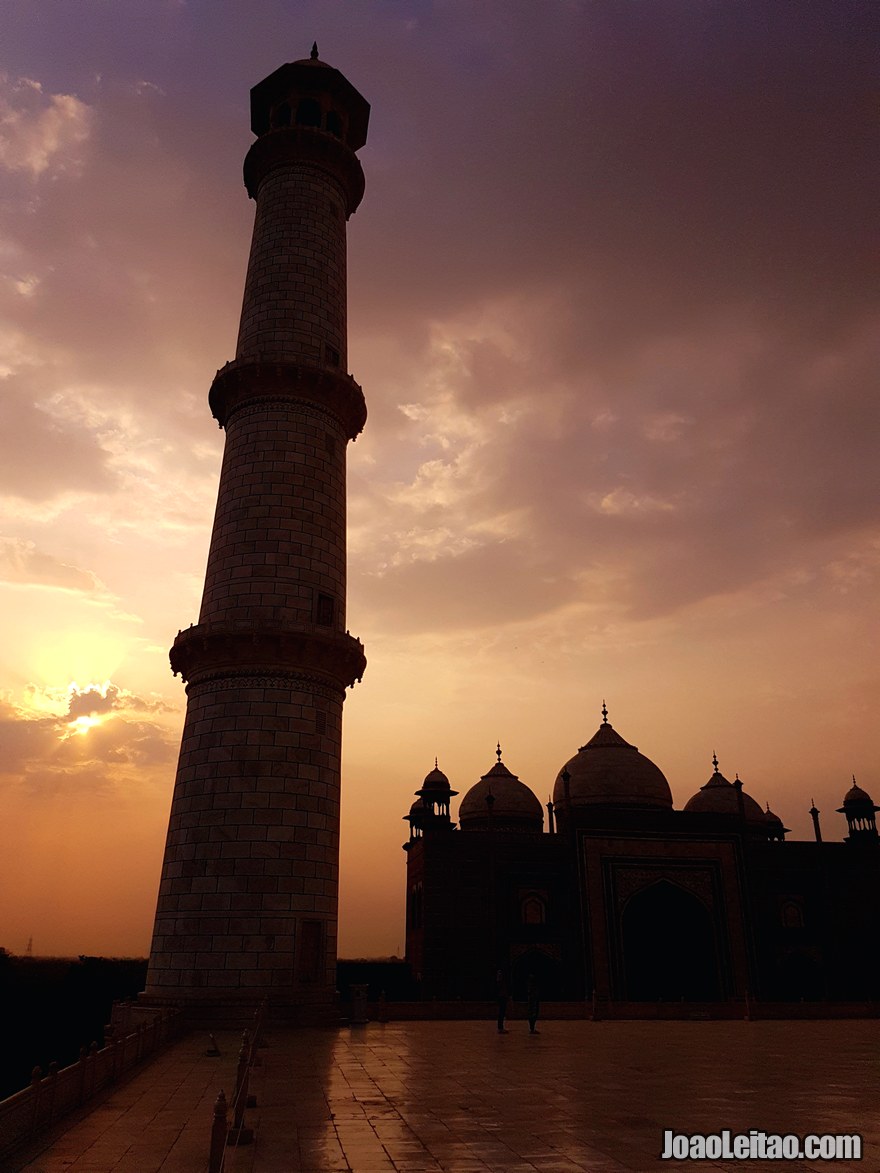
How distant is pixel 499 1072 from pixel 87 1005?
3737 centimetres

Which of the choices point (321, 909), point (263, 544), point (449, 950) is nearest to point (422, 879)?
point (449, 950)

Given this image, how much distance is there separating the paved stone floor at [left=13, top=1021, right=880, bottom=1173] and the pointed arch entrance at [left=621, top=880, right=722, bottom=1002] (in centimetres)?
1948

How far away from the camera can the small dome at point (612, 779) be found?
135ft

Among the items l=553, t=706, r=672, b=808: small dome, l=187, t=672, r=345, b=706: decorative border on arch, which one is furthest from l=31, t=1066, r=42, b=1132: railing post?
l=553, t=706, r=672, b=808: small dome

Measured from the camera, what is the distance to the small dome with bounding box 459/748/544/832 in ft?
144

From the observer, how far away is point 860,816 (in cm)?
4469

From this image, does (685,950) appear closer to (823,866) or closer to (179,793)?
(823,866)

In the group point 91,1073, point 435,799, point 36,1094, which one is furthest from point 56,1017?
point 36,1094

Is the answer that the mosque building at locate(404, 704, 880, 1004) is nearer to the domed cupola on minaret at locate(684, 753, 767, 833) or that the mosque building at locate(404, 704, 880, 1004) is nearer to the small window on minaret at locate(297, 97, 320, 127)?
the domed cupola on minaret at locate(684, 753, 767, 833)

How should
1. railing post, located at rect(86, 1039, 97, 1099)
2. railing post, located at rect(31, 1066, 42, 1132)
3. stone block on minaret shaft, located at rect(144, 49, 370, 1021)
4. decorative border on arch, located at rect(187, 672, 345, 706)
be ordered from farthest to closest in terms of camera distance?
→ 1. decorative border on arch, located at rect(187, 672, 345, 706)
2. stone block on minaret shaft, located at rect(144, 49, 370, 1021)
3. railing post, located at rect(86, 1039, 97, 1099)
4. railing post, located at rect(31, 1066, 42, 1132)

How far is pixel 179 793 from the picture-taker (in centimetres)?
2108

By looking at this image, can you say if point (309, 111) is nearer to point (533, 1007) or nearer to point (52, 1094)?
point (533, 1007)

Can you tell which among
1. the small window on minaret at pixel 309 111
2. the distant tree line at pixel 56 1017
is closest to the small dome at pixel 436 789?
the distant tree line at pixel 56 1017

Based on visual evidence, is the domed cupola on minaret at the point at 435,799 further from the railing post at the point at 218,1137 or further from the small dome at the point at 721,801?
the railing post at the point at 218,1137
